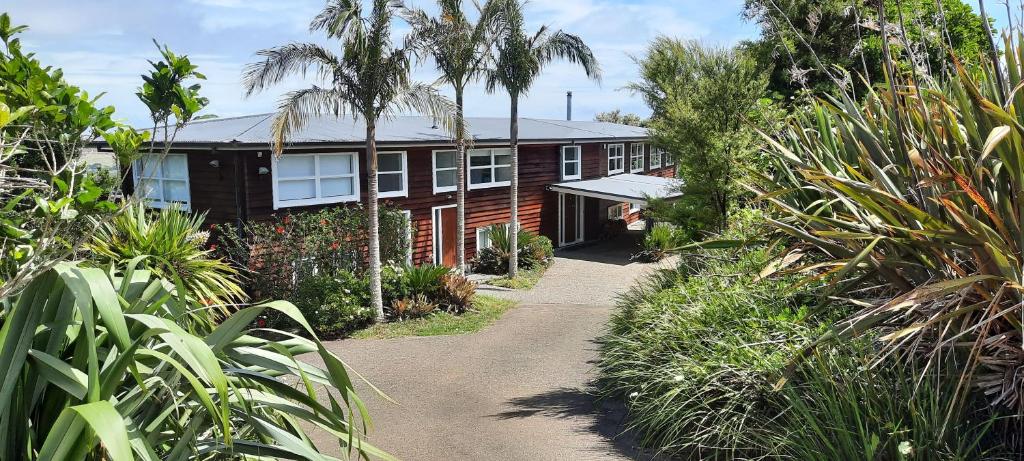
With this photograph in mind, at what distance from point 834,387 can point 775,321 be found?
4.84 feet

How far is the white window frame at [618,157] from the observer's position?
31.7 metres

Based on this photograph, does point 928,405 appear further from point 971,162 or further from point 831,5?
point 831,5

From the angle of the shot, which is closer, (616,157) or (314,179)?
(314,179)

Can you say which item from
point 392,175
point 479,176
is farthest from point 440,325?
point 479,176

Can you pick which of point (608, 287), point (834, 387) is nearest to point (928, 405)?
point (834, 387)

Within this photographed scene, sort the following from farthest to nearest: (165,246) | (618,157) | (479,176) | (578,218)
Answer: (618,157) < (578,218) < (479,176) < (165,246)

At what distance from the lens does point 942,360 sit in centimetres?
493

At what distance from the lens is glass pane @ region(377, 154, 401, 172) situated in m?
19.8

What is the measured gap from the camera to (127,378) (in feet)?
12.1

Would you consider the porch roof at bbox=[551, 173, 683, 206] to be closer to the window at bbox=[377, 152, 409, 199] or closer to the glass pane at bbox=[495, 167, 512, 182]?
the glass pane at bbox=[495, 167, 512, 182]

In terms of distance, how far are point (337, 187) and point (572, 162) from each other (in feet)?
41.0

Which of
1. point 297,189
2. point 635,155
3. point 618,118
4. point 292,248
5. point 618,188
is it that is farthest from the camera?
point 618,118

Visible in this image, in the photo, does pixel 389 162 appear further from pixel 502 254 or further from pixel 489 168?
pixel 502 254

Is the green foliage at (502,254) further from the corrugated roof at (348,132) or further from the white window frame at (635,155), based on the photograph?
the white window frame at (635,155)
